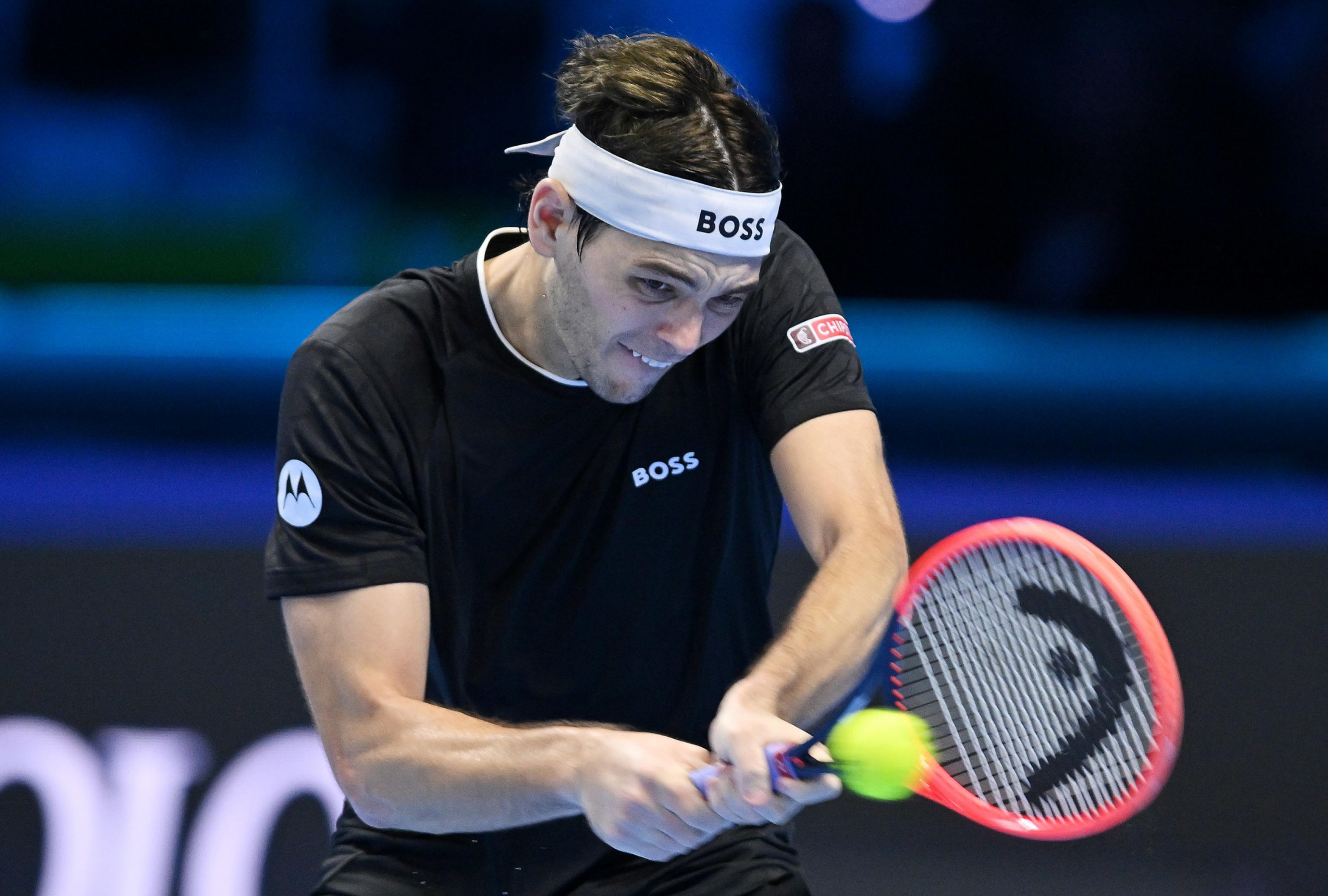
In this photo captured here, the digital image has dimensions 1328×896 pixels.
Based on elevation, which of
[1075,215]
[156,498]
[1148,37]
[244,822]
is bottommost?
[244,822]

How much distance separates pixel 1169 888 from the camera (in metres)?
3.91

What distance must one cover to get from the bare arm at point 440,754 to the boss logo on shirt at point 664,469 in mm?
431

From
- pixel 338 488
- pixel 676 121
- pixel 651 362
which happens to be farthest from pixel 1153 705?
pixel 338 488

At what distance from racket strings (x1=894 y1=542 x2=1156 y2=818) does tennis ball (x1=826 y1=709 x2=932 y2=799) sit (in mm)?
432

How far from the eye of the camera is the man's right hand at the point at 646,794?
6.34ft

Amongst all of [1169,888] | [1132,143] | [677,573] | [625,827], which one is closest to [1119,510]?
[1169,888]

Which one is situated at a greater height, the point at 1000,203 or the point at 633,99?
the point at 633,99

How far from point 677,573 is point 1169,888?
2.03m

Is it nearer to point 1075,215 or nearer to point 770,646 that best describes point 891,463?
point 1075,215

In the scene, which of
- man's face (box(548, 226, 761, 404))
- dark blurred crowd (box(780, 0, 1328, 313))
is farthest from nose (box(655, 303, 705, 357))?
dark blurred crowd (box(780, 0, 1328, 313))

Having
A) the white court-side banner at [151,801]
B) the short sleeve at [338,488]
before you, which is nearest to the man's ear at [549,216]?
the short sleeve at [338,488]

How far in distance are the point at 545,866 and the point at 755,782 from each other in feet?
2.45

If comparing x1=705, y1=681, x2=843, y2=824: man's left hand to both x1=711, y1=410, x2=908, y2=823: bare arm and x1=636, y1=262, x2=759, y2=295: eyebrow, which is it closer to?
x1=711, y1=410, x2=908, y2=823: bare arm

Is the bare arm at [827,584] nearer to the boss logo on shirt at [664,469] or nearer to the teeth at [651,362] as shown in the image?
the boss logo on shirt at [664,469]
